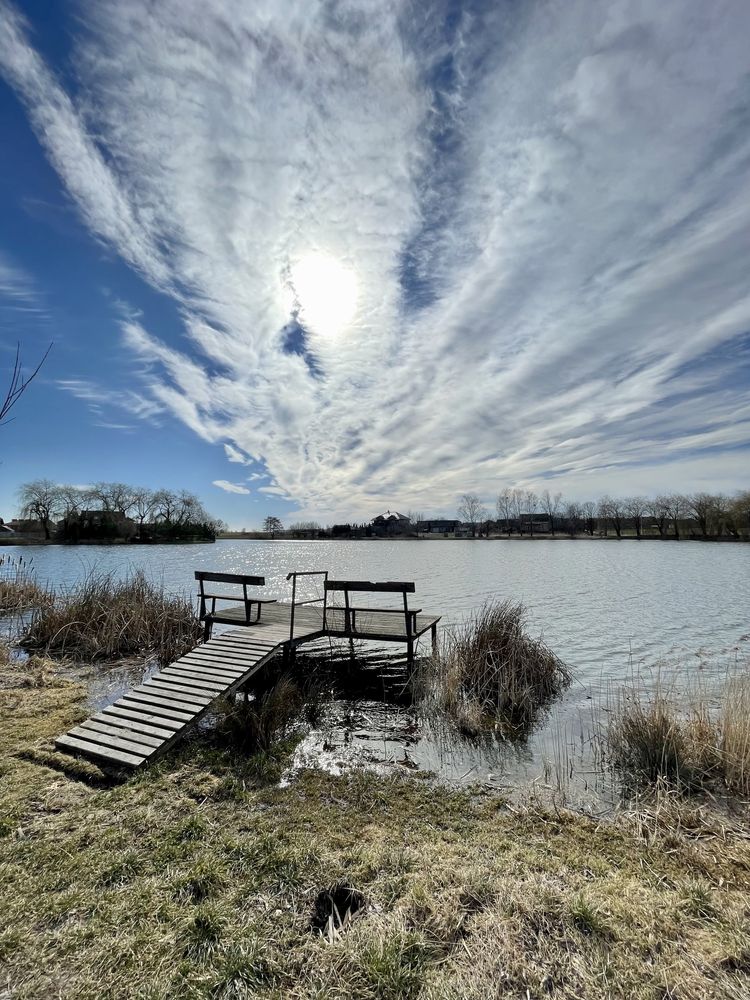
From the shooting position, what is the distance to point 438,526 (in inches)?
5172

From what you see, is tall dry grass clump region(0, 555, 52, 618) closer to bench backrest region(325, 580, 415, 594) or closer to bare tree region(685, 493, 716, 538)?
bench backrest region(325, 580, 415, 594)

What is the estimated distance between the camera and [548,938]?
2850 mm

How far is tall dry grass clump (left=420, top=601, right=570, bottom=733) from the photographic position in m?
7.68

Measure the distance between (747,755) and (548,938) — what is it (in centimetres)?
373

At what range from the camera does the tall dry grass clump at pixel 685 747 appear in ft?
17.0

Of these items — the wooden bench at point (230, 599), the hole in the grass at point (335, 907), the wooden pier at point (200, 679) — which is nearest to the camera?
the hole in the grass at point (335, 907)

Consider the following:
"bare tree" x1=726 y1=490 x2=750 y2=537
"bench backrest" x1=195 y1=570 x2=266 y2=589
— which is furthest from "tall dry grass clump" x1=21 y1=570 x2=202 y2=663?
"bare tree" x1=726 y1=490 x2=750 y2=537

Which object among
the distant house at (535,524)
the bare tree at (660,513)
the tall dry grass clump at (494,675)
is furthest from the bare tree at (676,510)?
the tall dry grass clump at (494,675)

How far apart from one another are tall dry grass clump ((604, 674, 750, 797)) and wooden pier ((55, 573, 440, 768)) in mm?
4597

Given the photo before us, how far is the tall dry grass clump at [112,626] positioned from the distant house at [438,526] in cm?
11136

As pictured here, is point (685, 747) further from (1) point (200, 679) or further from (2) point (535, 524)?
(2) point (535, 524)

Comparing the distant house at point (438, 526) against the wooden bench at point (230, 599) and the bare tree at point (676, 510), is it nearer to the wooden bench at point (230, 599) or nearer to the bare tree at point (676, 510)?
the bare tree at point (676, 510)

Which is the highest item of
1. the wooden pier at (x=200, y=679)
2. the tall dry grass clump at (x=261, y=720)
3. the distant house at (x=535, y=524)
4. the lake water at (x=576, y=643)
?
the distant house at (x=535, y=524)

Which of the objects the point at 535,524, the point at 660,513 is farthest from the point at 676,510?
the point at 535,524
